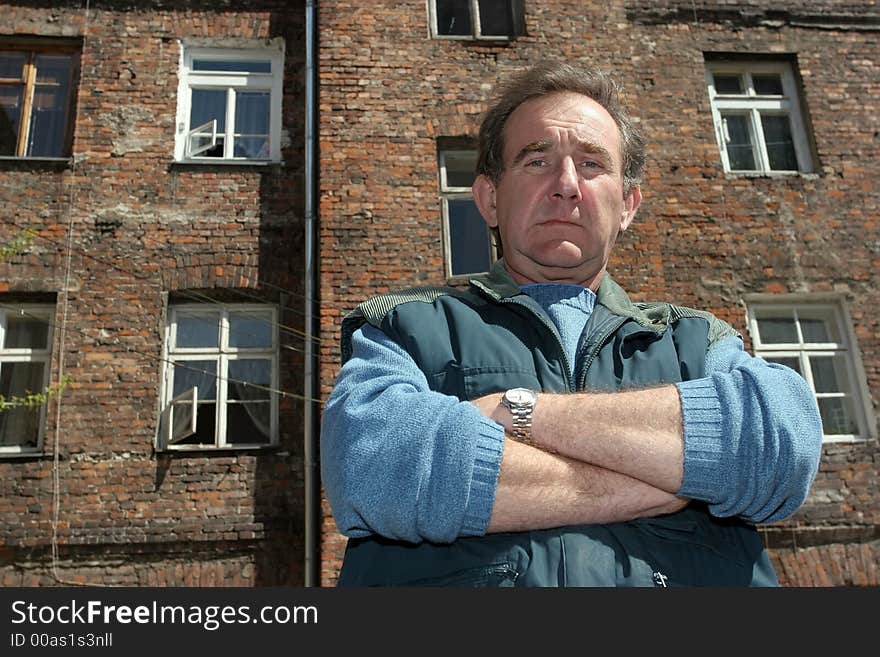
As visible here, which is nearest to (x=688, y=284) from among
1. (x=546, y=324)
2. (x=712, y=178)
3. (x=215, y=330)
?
(x=712, y=178)

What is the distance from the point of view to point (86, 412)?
7.61 meters

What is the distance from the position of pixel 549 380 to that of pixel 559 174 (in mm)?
597

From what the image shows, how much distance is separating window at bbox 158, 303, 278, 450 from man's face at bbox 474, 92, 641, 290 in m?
6.08

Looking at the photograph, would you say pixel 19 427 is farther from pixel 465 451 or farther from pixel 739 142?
pixel 739 142

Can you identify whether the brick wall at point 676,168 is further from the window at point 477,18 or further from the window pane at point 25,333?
the window pane at point 25,333

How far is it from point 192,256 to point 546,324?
7102 mm

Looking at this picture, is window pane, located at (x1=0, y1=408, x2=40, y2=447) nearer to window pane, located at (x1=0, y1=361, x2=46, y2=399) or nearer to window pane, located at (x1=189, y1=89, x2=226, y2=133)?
window pane, located at (x1=0, y1=361, x2=46, y2=399)

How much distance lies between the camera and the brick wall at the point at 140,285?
7293 mm

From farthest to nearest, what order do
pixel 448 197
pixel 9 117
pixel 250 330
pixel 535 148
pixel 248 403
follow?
1. pixel 9 117
2. pixel 448 197
3. pixel 250 330
4. pixel 248 403
5. pixel 535 148

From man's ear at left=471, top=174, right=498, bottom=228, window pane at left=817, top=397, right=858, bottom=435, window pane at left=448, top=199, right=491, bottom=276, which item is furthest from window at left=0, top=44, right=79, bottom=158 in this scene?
window pane at left=817, top=397, right=858, bottom=435

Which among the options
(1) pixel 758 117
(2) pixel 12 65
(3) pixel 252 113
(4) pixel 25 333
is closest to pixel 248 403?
(4) pixel 25 333

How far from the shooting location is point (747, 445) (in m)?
1.59

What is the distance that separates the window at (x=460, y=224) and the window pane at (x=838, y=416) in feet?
12.5

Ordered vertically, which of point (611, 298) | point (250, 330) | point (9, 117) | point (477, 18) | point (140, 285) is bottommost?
point (611, 298)
